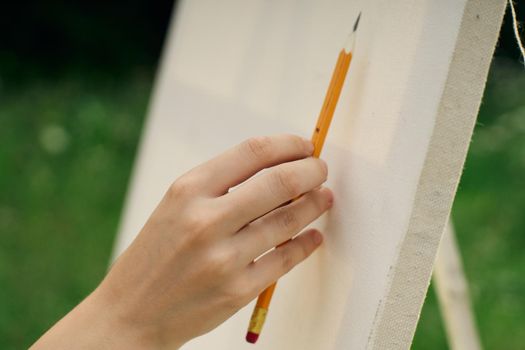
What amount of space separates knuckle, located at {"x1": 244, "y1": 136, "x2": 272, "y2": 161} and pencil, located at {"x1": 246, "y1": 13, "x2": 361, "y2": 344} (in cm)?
4

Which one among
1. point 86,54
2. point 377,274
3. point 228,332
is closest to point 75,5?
point 86,54

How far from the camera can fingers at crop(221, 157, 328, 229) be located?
459 mm

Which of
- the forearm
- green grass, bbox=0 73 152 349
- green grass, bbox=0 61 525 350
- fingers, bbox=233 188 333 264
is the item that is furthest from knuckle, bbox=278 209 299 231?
green grass, bbox=0 73 152 349

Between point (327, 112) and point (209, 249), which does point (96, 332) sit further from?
point (327, 112)

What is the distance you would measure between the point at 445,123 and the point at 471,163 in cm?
183

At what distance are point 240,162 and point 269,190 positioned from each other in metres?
0.03

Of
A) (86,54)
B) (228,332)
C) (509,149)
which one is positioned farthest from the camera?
(86,54)

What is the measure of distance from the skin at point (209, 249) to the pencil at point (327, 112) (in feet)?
0.04

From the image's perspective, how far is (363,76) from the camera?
0.51 metres

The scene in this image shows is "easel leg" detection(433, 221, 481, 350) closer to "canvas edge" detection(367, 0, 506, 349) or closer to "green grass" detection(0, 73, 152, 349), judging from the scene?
"canvas edge" detection(367, 0, 506, 349)

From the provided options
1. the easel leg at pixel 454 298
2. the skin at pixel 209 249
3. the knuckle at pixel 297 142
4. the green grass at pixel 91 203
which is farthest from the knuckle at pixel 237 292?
the green grass at pixel 91 203

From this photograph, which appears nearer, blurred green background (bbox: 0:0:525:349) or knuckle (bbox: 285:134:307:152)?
knuckle (bbox: 285:134:307:152)

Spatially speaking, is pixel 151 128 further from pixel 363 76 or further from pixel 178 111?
pixel 363 76

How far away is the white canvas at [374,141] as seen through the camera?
42 cm
